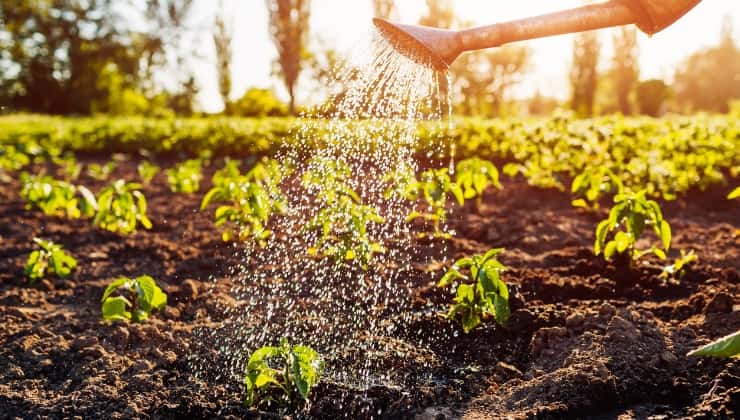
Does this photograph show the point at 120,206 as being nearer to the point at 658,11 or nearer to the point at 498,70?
the point at 658,11

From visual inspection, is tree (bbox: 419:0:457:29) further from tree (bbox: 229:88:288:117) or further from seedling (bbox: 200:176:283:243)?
seedling (bbox: 200:176:283:243)

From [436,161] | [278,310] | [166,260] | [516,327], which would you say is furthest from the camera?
[436,161]

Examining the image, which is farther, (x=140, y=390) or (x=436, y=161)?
(x=436, y=161)

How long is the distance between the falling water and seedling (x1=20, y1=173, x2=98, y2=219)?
4.28ft

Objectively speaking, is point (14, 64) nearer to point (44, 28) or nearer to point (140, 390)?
point (44, 28)

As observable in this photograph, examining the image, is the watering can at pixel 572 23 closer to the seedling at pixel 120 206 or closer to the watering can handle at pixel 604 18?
the watering can handle at pixel 604 18

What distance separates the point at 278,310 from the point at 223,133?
713 centimetres

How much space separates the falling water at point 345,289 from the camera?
286cm

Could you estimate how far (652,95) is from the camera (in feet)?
87.6

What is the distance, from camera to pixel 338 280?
12.6ft

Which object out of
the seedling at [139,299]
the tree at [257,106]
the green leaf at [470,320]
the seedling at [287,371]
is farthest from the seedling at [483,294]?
the tree at [257,106]

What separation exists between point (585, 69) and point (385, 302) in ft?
96.1

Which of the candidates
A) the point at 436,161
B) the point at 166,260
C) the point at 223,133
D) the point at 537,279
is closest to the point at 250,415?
the point at 537,279

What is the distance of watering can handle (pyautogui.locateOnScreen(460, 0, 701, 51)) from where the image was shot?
7.20ft
